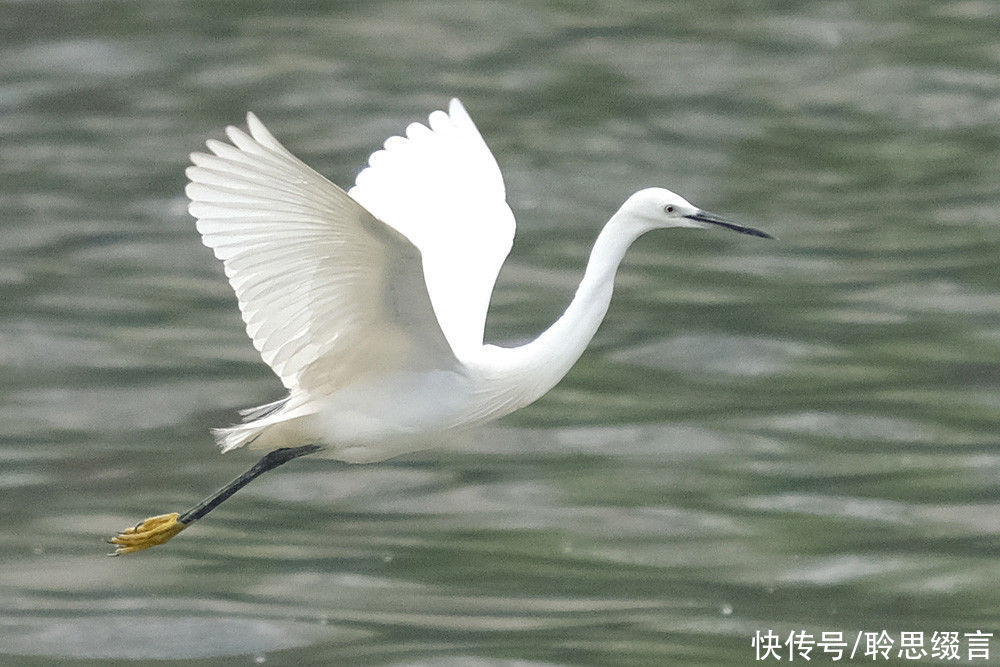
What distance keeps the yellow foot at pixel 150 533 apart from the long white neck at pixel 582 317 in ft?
6.90

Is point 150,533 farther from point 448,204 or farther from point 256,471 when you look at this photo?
point 448,204

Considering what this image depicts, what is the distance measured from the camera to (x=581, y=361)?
17.2m

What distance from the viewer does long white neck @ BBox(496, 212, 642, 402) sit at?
9141 millimetres

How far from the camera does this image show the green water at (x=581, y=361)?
1341cm

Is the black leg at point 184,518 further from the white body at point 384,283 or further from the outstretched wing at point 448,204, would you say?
the outstretched wing at point 448,204

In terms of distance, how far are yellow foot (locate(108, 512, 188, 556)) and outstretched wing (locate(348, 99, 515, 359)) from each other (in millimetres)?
1758

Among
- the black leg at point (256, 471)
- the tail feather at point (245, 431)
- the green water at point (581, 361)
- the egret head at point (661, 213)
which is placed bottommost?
the green water at point (581, 361)

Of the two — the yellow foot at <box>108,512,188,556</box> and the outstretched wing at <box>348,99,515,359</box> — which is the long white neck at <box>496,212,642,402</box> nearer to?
the outstretched wing at <box>348,99,515,359</box>

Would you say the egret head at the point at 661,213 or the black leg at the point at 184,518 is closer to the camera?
the egret head at the point at 661,213

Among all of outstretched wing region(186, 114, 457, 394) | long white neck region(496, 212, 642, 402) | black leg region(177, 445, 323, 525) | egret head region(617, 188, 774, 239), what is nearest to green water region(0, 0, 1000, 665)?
black leg region(177, 445, 323, 525)

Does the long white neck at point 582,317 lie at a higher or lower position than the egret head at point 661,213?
lower

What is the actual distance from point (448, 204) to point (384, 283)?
6.65 ft

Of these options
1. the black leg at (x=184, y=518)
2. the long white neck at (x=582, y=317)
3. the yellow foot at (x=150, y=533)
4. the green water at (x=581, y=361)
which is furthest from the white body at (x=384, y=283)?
the green water at (x=581, y=361)

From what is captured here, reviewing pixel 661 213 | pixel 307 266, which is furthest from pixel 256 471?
pixel 661 213
